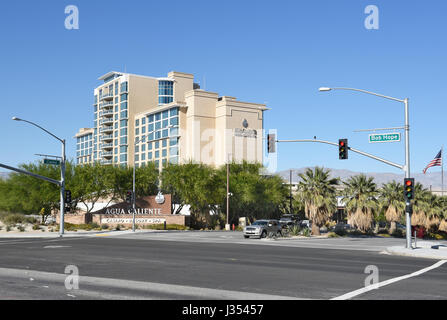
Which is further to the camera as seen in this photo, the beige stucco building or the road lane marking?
the beige stucco building

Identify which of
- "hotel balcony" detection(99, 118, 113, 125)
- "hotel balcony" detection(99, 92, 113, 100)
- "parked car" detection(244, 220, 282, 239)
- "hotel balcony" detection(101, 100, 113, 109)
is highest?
"hotel balcony" detection(99, 92, 113, 100)

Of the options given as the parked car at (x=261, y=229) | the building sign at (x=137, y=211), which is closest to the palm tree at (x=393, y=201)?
the parked car at (x=261, y=229)

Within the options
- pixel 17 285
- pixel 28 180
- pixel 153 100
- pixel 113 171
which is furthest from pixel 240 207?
pixel 153 100

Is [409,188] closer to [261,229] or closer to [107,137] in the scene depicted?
[261,229]

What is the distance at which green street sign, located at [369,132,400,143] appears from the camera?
2655 cm

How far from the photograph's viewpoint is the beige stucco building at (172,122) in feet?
364

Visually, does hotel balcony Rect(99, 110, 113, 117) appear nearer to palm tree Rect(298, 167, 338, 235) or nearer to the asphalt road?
palm tree Rect(298, 167, 338, 235)

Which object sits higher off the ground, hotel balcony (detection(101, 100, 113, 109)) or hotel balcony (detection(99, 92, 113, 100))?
hotel balcony (detection(99, 92, 113, 100))

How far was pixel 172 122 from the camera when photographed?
112812mm

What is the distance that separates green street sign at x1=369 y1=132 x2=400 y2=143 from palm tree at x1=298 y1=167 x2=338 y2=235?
55.2ft

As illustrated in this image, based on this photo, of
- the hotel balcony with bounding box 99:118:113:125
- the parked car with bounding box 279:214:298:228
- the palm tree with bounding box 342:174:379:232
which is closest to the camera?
the palm tree with bounding box 342:174:379:232

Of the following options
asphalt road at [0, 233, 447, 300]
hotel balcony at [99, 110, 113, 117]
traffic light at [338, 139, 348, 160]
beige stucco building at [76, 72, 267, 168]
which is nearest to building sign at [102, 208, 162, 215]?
traffic light at [338, 139, 348, 160]

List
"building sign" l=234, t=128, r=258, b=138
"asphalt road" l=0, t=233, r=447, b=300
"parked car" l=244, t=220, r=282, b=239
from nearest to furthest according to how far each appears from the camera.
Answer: "asphalt road" l=0, t=233, r=447, b=300, "parked car" l=244, t=220, r=282, b=239, "building sign" l=234, t=128, r=258, b=138

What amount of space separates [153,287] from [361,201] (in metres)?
39.2
